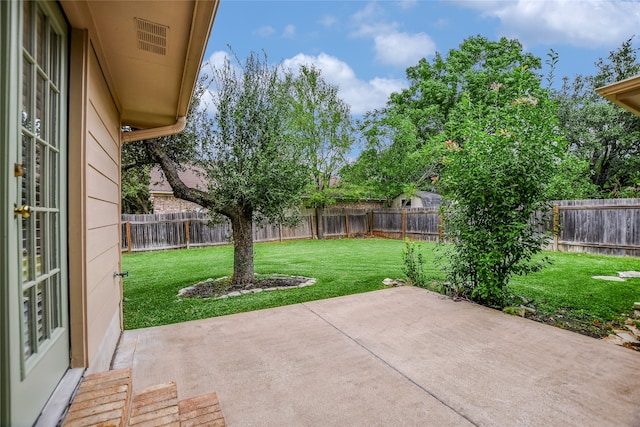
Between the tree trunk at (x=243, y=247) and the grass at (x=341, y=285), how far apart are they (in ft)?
2.38

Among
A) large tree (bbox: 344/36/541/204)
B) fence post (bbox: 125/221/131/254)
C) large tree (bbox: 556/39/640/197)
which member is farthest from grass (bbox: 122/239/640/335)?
large tree (bbox: 556/39/640/197)

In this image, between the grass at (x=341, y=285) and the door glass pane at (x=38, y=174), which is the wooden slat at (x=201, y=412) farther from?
the grass at (x=341, y=285)

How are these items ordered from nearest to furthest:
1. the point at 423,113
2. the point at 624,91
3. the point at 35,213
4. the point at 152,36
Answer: the point at 35,213
the point at 152,36
the point at 624,91
the point at 423,113

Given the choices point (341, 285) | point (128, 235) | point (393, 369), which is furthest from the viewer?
point (128, 235)

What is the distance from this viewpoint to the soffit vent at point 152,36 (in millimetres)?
1996

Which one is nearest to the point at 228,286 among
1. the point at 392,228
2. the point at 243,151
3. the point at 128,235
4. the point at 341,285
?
the point at 341,285

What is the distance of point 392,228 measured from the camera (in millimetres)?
14398

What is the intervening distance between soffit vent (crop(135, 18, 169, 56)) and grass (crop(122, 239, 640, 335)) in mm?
2794

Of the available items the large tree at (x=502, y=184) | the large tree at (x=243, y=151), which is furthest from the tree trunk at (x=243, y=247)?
the large tree at (x=502, y=184)

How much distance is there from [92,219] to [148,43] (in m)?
1.19

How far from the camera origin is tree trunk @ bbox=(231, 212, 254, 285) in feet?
18.0

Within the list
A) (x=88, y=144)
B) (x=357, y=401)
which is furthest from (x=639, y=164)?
(x=88, y=144)

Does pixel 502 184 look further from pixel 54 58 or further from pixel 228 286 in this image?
pixel 228 286

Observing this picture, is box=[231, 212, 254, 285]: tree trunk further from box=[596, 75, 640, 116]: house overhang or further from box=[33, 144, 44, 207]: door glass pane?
box=[596, 75, 640, 116]: house overhang
